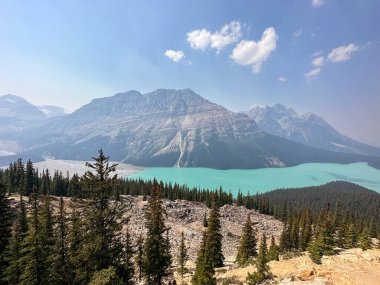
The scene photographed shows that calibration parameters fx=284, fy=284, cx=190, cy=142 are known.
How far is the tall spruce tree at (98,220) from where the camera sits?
20.3 m

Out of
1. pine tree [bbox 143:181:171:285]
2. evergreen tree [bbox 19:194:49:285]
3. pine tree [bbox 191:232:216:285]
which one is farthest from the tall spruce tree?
pine tree [bbox 191:232:216:285]

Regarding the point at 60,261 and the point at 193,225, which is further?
the point at 193,225

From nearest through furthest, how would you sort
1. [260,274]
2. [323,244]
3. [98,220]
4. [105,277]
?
[105,277] → [98,220] → [260,274] → [323,244]

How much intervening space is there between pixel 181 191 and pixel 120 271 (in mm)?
131941

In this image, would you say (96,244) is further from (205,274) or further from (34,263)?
(205,274)

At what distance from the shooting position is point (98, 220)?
20.5 m

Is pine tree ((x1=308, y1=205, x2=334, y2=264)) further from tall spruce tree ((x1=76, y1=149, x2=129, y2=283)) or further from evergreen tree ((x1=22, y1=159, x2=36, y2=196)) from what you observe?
evergreen tree ((x1=22, y1=159, x2=36, y2=196))

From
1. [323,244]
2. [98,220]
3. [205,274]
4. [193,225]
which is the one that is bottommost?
[193,225]

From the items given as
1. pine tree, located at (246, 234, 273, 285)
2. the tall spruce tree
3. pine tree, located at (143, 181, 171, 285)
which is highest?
the tall spruce tree

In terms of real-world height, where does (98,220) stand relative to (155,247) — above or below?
above

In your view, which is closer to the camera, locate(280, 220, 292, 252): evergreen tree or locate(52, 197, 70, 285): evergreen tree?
locate(52, 197, 70, 285): evergreen tree

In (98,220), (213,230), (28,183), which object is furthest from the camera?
(28,183)

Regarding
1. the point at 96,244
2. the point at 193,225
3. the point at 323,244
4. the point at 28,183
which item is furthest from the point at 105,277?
the point at 28,183

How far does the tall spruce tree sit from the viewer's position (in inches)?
798
